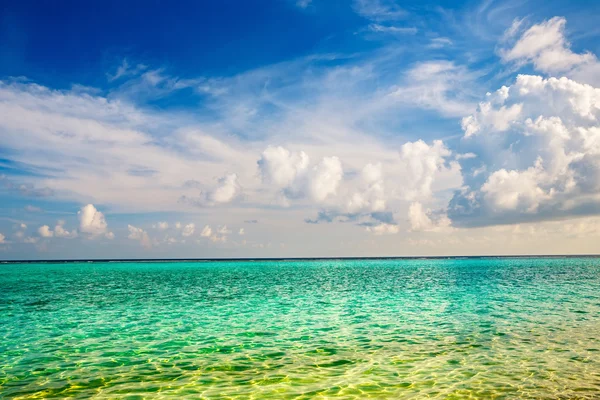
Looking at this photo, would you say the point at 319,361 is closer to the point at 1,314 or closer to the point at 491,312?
the point at 491,312

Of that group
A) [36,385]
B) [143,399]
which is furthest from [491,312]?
[36,385]

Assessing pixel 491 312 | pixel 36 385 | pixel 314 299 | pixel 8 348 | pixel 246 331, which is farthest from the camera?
pixel 314 299

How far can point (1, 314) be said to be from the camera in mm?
33719

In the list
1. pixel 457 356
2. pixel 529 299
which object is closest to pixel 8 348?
pixel 457 356

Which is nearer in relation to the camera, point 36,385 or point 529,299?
point 36,385

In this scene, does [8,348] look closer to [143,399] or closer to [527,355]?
[143,399]

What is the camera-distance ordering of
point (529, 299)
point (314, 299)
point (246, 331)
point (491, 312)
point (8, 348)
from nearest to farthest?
point (8, 348) < point (246, 331) < point (491, 312) < point (529, 299) < point (314, 299)

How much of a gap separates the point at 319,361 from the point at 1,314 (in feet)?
100

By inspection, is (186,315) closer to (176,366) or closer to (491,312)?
(176,366)

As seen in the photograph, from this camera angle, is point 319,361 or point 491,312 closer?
point 319,361

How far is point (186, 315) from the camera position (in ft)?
106

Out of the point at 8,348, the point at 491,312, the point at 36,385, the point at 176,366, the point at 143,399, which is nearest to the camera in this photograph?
the point at 143,399

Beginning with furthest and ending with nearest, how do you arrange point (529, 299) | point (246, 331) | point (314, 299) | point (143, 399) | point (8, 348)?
1. point (314, 299)
2. point (529, 299)
3. point (246, 331)
4. point (8, 348)
5. point (143, 399)

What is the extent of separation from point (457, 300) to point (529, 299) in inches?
288
